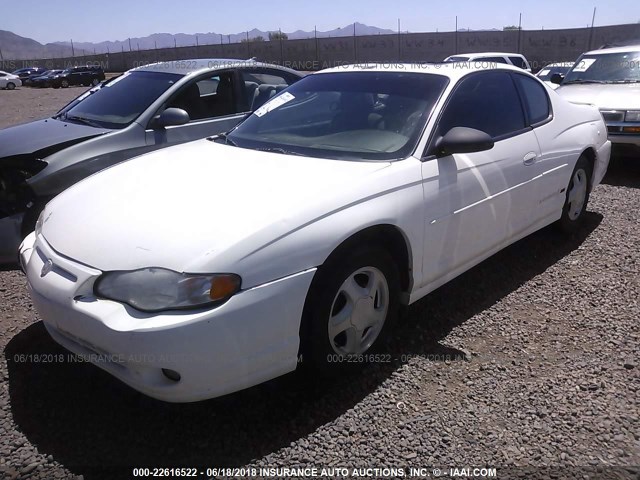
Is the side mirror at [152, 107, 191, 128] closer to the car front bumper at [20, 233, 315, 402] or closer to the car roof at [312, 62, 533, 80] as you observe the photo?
the car roof at [312, 62, 533, 80]

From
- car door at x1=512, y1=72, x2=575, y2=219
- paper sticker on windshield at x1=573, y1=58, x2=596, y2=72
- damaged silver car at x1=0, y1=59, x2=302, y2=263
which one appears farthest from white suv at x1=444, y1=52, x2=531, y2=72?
car door at x1=512, y1=72, x2=575, y2=219

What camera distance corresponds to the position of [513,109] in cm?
393

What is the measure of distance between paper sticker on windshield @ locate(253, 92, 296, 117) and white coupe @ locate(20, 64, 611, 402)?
0.06 ft

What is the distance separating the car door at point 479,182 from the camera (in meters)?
3.08

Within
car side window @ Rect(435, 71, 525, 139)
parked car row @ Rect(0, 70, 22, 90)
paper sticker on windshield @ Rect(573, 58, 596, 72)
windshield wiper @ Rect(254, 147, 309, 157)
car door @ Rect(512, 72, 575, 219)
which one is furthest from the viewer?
parked car row @ Rect(0, 70, 22, 90)

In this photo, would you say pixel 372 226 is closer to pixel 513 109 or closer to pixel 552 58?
pixel 513 109

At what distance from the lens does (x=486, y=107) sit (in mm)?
3678

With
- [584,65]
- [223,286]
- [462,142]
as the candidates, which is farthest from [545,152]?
[584,65]

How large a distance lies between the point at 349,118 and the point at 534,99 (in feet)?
5.62

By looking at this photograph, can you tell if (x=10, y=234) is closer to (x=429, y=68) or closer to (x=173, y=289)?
(x=173, y=289)

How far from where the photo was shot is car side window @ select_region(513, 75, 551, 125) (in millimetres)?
4098

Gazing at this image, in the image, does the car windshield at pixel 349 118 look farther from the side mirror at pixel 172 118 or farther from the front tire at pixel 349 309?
the side mirror at pixel 172 118

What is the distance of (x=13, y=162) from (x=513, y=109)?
3810 millimetres

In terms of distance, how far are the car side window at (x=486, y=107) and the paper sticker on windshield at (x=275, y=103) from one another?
1132 millimetres
